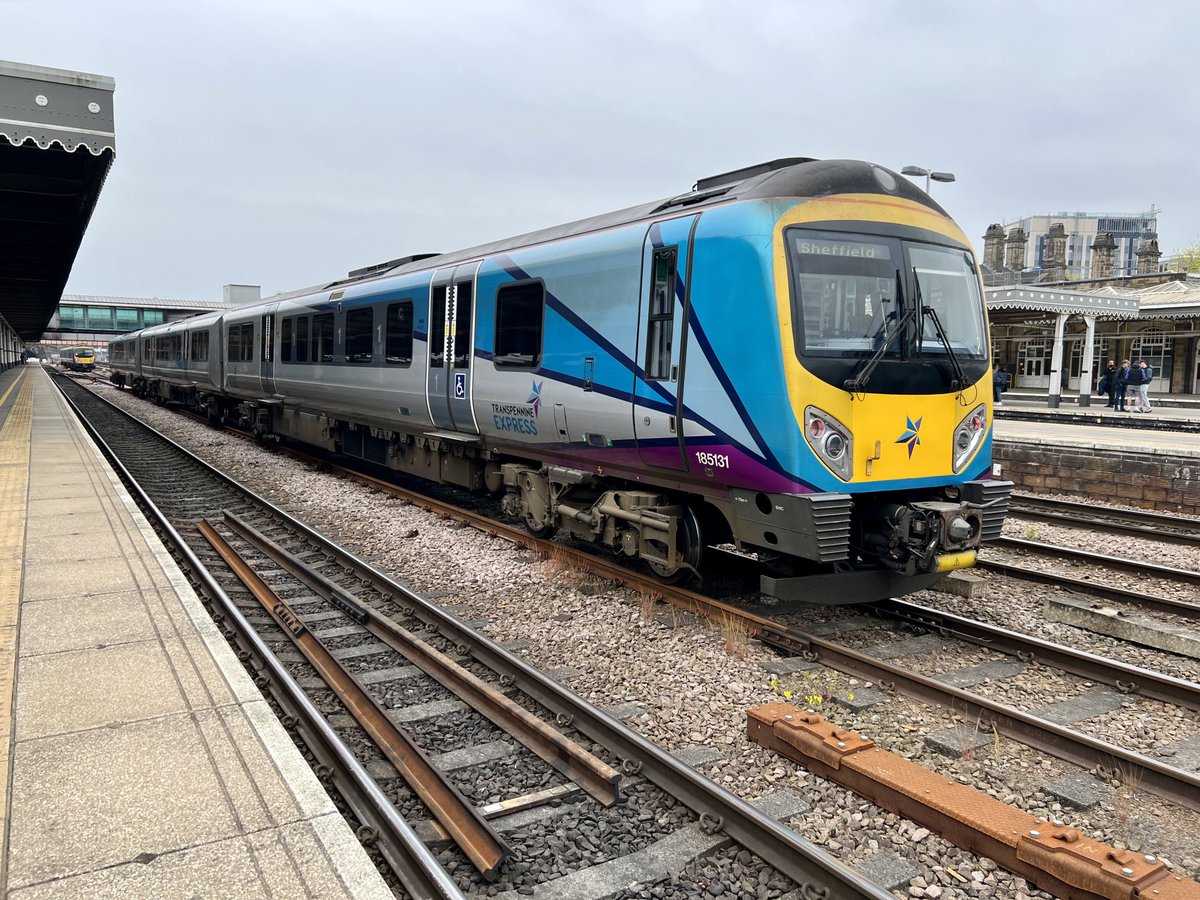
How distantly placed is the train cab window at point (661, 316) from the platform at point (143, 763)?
3.62 meters

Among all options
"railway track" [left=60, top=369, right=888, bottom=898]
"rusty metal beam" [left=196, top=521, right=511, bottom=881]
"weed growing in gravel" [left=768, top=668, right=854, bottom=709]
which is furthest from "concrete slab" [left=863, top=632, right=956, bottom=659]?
"rusty metal beam" [left=196, top=521, right=511, bottom=881]

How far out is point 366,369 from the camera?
12.4 metres

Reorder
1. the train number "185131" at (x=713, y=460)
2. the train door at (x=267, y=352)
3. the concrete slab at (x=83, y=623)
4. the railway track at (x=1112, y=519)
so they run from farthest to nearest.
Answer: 1. the train door at (x=267, y=352)
2. the railway track at (x=1112, y=519)
3. the train number "185131" at (x=713, y=460)
4. the concrete slab at (x=83, y=623)

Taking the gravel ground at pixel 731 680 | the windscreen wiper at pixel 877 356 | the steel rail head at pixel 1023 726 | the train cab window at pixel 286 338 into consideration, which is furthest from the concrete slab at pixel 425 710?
the train cab window at pixel 286 338

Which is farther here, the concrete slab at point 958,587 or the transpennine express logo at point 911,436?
the concrete slab at point 958,587

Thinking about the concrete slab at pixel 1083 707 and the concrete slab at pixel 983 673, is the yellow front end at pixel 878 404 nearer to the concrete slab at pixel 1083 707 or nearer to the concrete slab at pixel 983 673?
the concrete slab at pixel 983 673

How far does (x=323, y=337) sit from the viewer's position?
14.1m

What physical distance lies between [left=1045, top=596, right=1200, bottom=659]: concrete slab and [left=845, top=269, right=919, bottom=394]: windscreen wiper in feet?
9.15

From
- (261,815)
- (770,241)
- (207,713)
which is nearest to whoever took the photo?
(261,815)

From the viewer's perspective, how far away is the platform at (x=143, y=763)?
9.89 feet

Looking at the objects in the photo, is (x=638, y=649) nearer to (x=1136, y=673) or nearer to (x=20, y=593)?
(x=1136, y=673)

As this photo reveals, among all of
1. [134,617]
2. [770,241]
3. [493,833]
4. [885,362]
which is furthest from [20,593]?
[885,362]

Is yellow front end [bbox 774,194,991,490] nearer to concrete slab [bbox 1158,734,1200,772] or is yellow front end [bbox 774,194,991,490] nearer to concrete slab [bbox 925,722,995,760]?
concrete slab [bbox 925,722,995,760]

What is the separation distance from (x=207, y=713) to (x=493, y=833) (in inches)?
65.9
